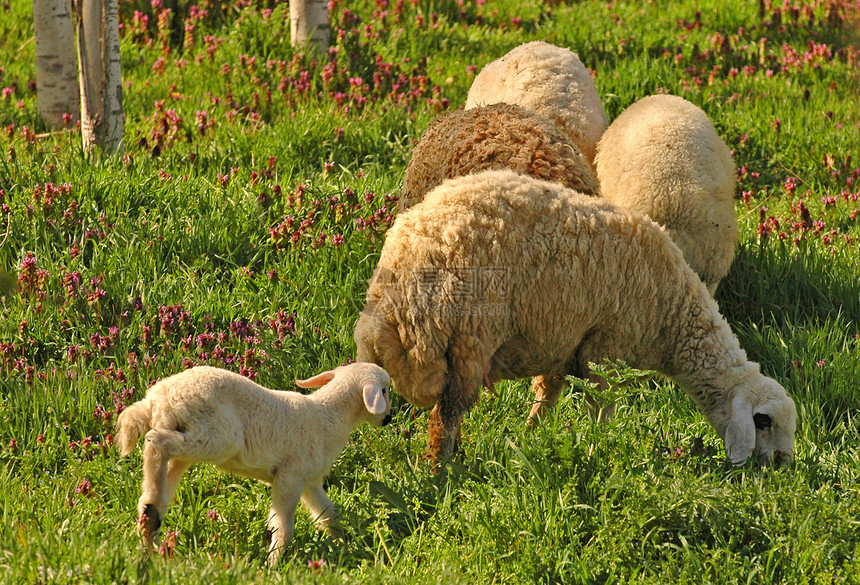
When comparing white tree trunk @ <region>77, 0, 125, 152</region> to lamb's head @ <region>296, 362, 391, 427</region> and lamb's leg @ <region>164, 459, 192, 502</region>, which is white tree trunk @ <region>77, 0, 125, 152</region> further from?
lamb's leg @ <region>164, 459, 192, 502</region>

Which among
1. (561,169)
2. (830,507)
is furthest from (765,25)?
(830,507)

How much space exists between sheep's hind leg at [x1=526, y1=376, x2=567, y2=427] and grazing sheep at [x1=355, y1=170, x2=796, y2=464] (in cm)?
42

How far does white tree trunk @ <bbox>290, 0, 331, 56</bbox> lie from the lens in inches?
310

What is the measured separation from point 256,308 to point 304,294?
0.30m

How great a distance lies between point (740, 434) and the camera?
4242 mm

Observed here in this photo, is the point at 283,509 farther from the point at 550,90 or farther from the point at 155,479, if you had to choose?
the point at 550,90

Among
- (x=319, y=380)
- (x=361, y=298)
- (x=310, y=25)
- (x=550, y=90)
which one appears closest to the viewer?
(x=319, y=380)

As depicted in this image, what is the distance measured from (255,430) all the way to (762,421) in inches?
86.4

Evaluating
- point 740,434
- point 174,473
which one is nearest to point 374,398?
point 174,473

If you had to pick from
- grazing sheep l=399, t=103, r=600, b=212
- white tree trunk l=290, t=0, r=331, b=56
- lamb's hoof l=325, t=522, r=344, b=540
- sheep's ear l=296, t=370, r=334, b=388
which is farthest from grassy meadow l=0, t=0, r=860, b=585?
grazing sheep l=399, t=103, r=600, b=212

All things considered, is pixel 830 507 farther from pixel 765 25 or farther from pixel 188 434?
pixel 765 25

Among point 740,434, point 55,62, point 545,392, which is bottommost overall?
point 545,392

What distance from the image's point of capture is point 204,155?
6551 mm

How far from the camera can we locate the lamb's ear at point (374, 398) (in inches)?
148
